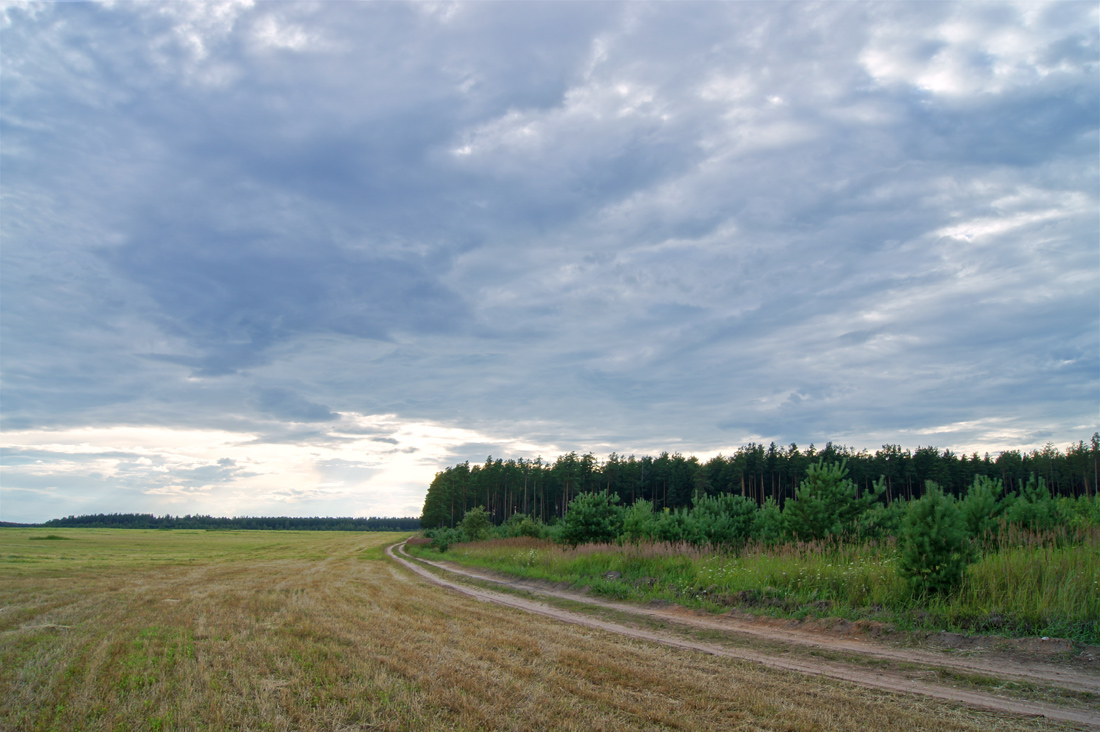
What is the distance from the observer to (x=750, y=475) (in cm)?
7675

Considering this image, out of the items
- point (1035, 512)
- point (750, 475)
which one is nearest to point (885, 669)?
point (1035, 512)

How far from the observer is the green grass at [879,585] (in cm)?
926

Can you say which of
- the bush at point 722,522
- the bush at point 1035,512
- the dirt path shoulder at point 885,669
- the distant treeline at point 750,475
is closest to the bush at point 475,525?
the distant treeline at point 750,475

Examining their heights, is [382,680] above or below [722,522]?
above

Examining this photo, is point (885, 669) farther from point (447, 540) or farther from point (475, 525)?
point (447, 540)

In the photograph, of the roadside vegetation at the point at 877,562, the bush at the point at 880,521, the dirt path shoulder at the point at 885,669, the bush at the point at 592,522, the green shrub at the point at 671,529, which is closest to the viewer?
the dirt path shoulder at the point at 885,669

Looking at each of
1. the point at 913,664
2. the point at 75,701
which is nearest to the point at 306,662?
the point at 75,701

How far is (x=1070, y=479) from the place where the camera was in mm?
72562

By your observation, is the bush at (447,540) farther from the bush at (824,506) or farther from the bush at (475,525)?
the bush at (824,506)

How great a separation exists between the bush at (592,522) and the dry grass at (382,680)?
18.0 meters

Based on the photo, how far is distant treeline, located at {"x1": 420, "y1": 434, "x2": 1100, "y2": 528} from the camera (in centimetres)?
7306

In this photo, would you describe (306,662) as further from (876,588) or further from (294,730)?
(876,588)

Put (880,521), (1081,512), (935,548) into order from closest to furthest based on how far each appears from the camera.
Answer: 1. (935,548)
2. (1081,512)
3. (880,521)

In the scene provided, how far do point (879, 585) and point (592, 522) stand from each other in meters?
18.1
